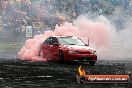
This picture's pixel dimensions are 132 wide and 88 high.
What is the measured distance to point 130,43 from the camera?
48625 millimetres

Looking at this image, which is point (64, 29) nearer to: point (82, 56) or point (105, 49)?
point (105, 49)

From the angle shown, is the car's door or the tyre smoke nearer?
the car's door

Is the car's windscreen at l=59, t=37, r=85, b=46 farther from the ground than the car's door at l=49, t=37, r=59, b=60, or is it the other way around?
the car's windscreen at l=59, t=37, r=85, b=46

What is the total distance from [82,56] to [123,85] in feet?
30.4

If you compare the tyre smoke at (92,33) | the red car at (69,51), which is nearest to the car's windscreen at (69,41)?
the red car at (69,51)

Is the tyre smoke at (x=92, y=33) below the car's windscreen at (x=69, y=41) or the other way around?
below

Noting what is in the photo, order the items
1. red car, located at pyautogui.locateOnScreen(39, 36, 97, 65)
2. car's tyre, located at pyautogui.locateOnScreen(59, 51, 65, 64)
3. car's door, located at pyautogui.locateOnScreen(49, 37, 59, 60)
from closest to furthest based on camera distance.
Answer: red car, located at pyautogui.locateOnScreen(39, 36, 97, 65) < car's tyre, located at pyautogui.locateOnScreen(59, 51, 65, 64) < car's door, located at pyautogui.locateOnScreen(49, 37, 59, 60)

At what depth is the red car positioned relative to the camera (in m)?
21.5

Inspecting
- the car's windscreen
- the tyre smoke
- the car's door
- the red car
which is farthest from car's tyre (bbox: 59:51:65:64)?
the tyre smoke

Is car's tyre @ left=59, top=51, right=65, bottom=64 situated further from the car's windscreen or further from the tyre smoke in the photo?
the tyre smoke

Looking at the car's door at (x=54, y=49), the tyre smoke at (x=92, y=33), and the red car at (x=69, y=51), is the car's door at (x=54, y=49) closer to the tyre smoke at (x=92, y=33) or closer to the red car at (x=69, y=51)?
the red car at (x=69, y=51)

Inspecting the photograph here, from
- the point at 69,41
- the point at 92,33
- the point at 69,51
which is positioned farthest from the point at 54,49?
the point at 92,33

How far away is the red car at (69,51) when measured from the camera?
70.4ft

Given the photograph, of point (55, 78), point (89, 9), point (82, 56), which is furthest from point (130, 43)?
point (55, 78)
